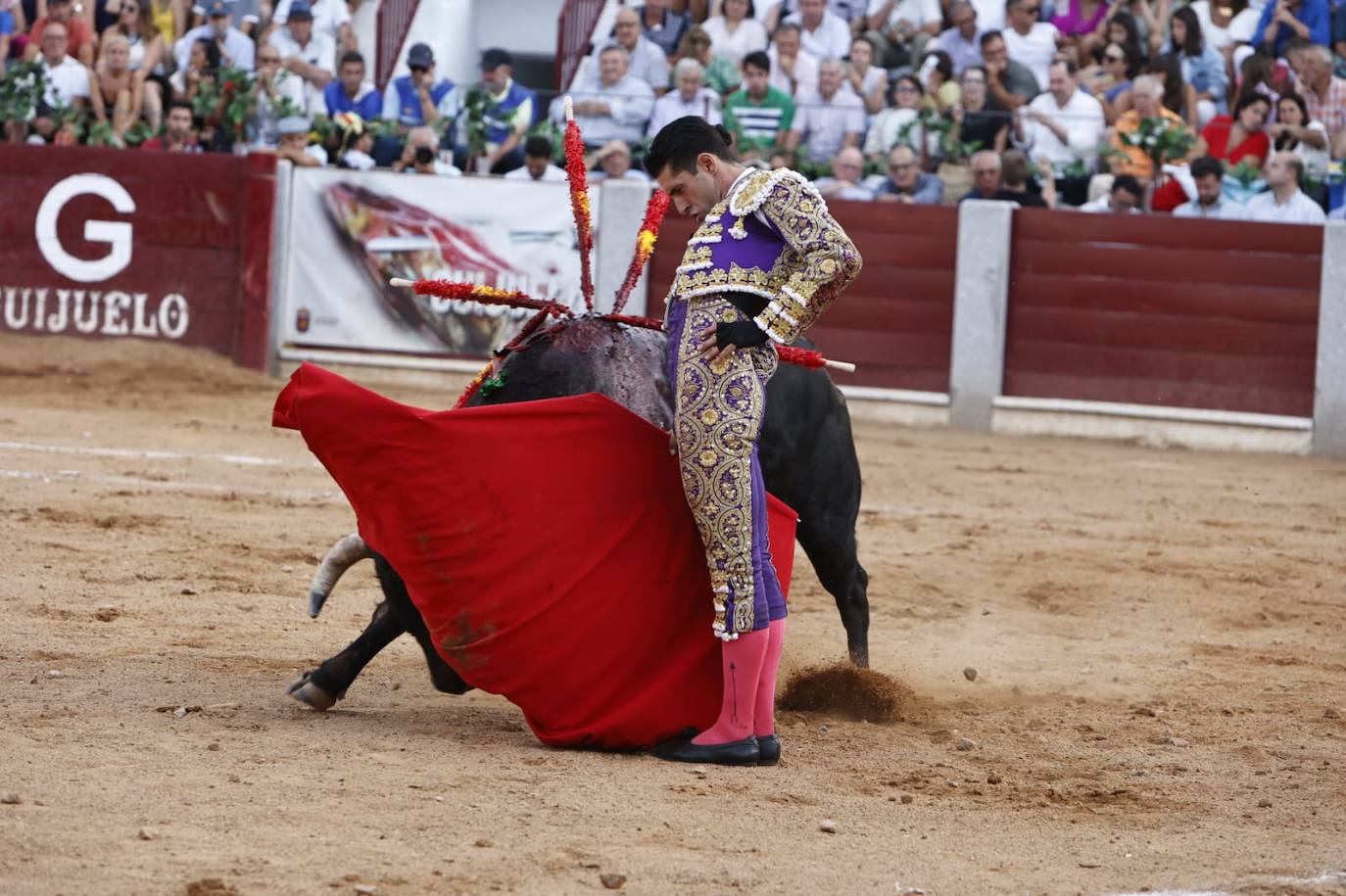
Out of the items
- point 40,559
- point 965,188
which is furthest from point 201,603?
point 965,188

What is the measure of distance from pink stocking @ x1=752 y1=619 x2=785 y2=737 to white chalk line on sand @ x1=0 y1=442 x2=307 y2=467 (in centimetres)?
404

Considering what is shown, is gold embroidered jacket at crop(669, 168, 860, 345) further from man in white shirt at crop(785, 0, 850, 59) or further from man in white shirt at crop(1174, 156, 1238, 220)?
man in white shirt at crop(785, 0, 850, 59)

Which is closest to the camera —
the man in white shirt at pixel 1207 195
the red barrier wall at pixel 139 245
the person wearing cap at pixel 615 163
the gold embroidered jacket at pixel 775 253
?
the gold embroidered jacket at pixel 775 253

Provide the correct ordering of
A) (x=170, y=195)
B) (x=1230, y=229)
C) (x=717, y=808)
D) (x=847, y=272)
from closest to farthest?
(x=717, y=808)
(x=847, y=272)
(x=1230, y=229)
(x=170, y=195)

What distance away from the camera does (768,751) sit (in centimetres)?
335

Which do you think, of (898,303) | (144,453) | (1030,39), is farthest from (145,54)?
(1030,39)

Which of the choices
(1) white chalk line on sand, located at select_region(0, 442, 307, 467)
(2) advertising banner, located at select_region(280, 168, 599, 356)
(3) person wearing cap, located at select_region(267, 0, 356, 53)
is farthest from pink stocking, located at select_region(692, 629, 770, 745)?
(3) person wearing cap, located at select_region(267, 0, 356, 53)

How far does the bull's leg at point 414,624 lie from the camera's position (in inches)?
140

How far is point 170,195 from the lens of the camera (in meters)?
9.74

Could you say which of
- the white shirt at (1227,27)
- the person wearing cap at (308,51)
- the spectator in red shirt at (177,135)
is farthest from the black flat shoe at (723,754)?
the person wearing cap at (308,51)

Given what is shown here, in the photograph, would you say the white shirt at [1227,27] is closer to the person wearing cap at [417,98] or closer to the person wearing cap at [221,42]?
the person wearing cap at [417,98]

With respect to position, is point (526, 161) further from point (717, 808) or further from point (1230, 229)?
point (717, 808)

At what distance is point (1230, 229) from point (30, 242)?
615 centimetres

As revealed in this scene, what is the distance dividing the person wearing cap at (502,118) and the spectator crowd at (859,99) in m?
0.01
